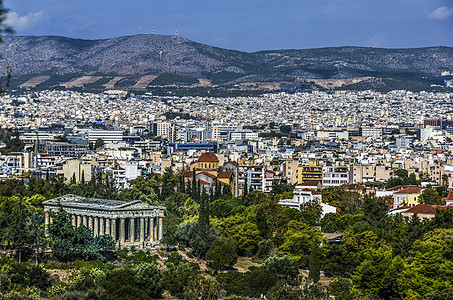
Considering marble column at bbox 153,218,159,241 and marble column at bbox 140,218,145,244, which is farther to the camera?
marble column at bbox 153,218,159,241

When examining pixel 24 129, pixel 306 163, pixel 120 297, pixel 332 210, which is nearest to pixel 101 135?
pixel 24 129

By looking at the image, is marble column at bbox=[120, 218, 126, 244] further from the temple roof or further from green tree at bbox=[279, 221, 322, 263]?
green tree at bbox=[279, 221, 322, 263]

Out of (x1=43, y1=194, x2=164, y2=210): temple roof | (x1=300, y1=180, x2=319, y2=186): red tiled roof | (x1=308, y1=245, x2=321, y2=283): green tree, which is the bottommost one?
(x1=308, y1=245, x2=321, y2=283): green tree

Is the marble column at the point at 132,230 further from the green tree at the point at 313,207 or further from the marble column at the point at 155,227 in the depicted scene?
the green tree at the point at 313,207

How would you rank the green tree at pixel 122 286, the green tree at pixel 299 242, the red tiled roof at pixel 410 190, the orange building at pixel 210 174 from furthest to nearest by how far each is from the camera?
the orange building at pixel 210 174 → the red tiled roof at pixel 410 190 → the green tree at pixel 299 242 → the green tree at pixel 122 286

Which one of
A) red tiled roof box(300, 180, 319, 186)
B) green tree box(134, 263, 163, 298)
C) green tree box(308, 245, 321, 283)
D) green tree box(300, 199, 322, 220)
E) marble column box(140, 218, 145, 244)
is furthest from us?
red tiled roof box(300, 180, 319, 186)

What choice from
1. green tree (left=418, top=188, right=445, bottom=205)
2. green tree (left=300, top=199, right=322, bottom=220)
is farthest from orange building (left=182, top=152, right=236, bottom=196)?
green tree (left=418, top=188, right=445, bottom=205)

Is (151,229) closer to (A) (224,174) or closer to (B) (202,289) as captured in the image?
(B) (202,289)

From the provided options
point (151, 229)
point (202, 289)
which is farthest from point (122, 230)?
point (202, 289)

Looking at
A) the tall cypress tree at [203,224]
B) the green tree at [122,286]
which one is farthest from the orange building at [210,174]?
the green tree at [122,286]

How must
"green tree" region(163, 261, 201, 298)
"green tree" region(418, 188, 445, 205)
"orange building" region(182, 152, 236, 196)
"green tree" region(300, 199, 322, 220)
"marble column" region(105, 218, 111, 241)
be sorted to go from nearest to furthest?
"green tree" region(163, 261, 201, 298) < "marble column" region(105, 218, 111, 241) < "green tree" region(300, 199, 322, 220) < "green tree" region(418, 188, 445, 205) < "orange building" region(182, 152, 236, 196)

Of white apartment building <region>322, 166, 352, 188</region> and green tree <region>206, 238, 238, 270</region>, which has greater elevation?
white apartment building <region>322, 166, 352, 188</region>
